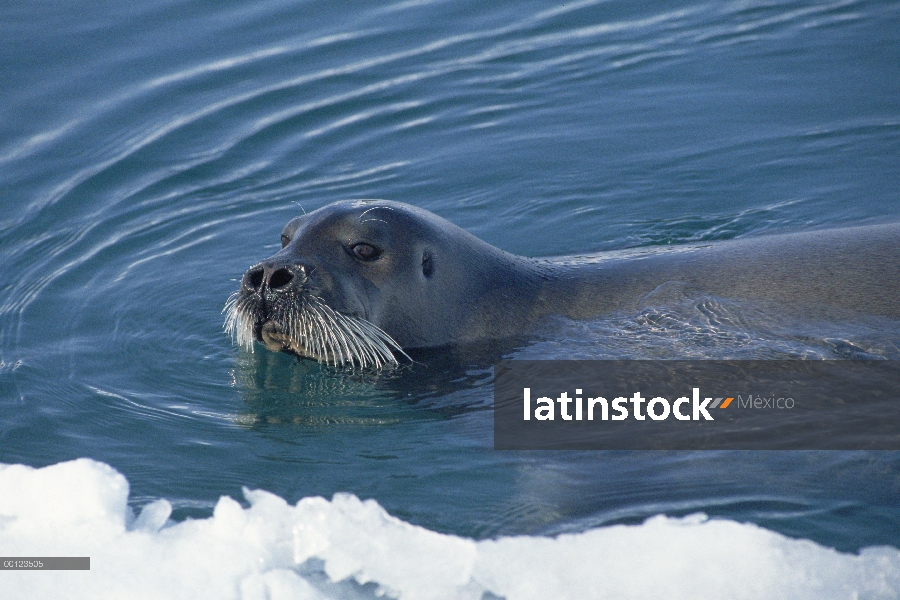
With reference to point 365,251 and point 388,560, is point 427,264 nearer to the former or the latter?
point 365,251

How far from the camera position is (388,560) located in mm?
5129

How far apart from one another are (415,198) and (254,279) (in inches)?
158

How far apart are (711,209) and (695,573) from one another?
5236 millimetres

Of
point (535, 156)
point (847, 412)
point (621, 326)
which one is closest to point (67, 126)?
point (535, 156)

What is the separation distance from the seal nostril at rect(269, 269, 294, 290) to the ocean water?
2.76 ft

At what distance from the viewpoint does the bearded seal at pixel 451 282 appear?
21.2ft

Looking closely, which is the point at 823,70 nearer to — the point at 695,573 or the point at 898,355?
the point at 898,355
